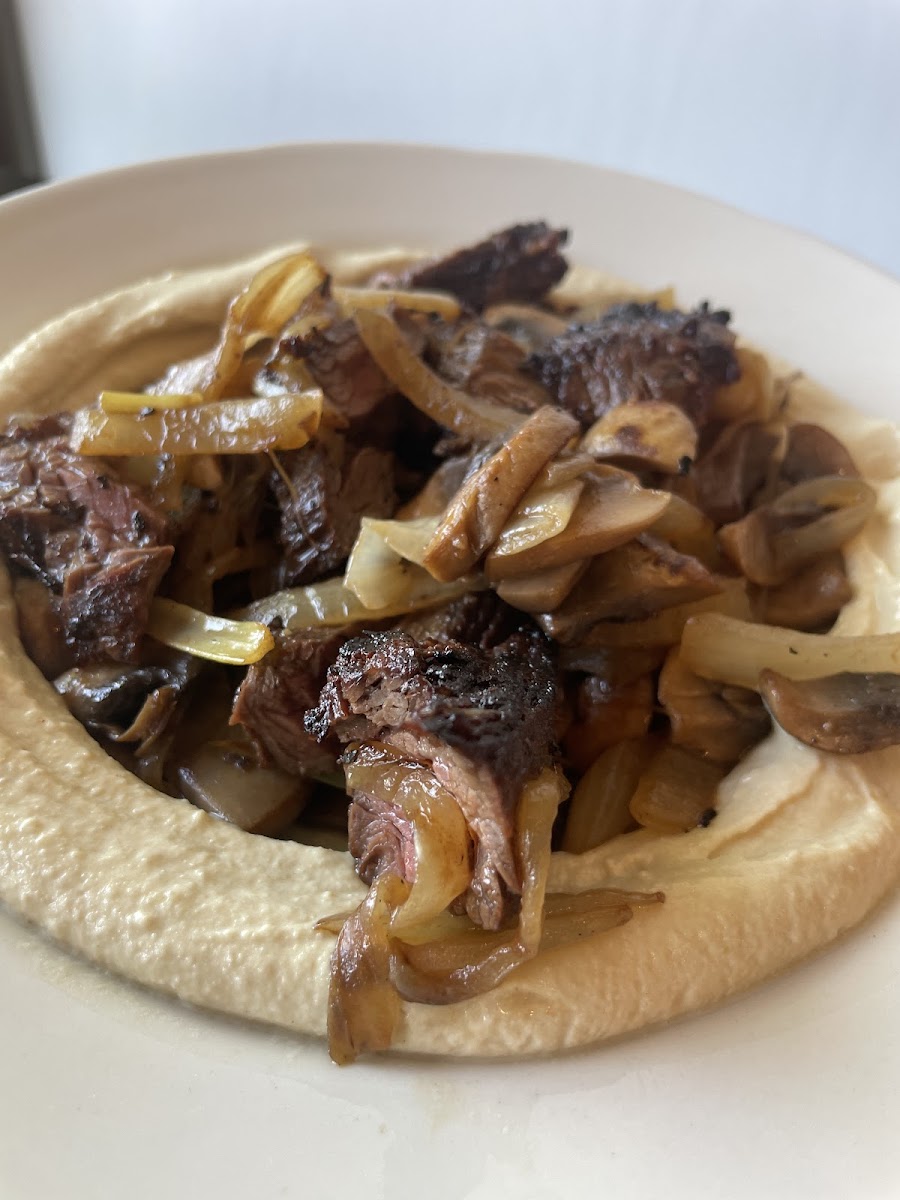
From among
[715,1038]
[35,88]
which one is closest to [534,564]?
[715,1038]

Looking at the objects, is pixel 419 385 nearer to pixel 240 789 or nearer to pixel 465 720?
pixel 240 789

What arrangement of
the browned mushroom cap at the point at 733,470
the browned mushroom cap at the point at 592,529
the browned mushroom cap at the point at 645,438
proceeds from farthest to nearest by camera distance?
1. the browned mushroom cap at the point at 733,470
2. the browned mushroom cap at the point at 645,438
3. the browned mushroom cap at the point at 592,529

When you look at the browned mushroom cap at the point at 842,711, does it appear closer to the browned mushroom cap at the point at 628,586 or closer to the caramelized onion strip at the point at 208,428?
the browned mushroom cap at the point at 628,586

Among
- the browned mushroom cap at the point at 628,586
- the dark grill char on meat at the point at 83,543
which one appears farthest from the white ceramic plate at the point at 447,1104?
the browned mushroom cap at the point at 628,586

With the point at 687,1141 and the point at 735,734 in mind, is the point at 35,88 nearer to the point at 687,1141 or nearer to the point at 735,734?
the point at 735,734

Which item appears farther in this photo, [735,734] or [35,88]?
[35,88]

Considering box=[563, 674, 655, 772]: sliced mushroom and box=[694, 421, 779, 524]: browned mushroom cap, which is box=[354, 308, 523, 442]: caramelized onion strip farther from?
box=[563, 674, 655, 772]: sliced mushroom
